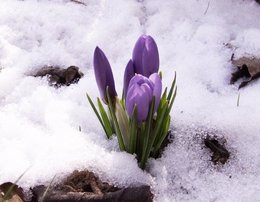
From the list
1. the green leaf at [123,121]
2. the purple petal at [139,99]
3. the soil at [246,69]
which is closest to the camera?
the purple petal at [139,99]

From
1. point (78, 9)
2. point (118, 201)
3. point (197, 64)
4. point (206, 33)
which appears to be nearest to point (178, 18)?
point (206, 33)

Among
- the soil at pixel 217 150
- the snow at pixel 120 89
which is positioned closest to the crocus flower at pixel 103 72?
the snow at pixel 120 89

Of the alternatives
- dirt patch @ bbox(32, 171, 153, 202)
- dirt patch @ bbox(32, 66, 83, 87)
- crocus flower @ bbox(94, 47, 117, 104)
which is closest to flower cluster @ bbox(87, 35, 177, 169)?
crocus flower @ bbox(94, 47, 117, 104)

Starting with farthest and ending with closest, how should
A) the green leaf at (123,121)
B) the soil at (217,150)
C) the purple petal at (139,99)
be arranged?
the soil at (217,150), the green leaf at (123,121), the purple petal at (139,99)

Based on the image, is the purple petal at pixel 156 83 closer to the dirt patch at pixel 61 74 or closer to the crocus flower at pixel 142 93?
the crocus flower at pixel 142 93

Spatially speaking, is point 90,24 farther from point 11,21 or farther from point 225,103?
point 225,103

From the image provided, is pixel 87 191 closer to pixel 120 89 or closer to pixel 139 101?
pixel 139 101
